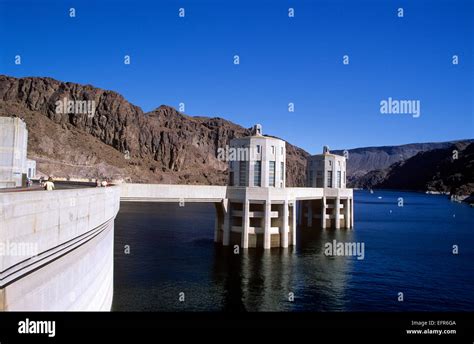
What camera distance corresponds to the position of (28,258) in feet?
33.3

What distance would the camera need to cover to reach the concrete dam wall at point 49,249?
9.45 meters

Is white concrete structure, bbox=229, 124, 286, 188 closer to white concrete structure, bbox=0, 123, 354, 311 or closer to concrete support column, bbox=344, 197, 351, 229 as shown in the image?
white concrete structure, bbox=0, 123, 354, 311

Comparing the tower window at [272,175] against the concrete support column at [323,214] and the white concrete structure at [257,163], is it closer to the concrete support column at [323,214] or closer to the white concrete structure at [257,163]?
the white concrete structure at [257,163]

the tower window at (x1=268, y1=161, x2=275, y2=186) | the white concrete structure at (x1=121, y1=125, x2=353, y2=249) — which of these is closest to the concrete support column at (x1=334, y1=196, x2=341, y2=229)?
the white concrete structure at (x1=121, y1=125, x2=353, y2=249)

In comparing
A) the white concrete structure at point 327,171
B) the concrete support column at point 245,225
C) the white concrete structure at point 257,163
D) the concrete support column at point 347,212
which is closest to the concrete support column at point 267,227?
the concrete support column at point 245,225

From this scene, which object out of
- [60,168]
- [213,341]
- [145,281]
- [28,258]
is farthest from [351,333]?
[60,168]

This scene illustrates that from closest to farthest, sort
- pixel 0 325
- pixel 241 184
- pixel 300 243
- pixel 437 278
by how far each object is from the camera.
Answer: pixel 0 325, pixel 437 278, pixel 241 184, pixel 300 243

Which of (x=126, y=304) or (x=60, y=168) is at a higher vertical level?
(x=60, y=168)

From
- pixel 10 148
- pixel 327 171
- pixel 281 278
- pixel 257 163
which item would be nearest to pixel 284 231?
pixel 257 163

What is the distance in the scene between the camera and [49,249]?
37.5 feet

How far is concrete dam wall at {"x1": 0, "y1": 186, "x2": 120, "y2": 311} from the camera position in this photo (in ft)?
31.0

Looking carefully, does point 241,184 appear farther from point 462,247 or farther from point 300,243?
point 462,247

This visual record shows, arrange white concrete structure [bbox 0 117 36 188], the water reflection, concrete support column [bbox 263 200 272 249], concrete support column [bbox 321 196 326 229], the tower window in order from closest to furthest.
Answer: white concrete structure [bbox 0 117 36 188] < the water reflection < concrete support column [bbox 263 200 272 249] < the tower window < concrete support column [bbox 321 196 326 229]

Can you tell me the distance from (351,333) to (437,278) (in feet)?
105
